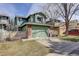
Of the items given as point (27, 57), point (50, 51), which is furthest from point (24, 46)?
point (50, 51)

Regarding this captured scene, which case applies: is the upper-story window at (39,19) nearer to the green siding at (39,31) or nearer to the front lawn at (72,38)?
the green siding at (39,31)

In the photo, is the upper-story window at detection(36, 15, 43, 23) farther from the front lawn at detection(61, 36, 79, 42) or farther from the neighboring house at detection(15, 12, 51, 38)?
the front lawn at detection(61, 36, 79, 42)

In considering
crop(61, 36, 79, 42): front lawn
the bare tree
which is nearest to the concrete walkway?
crop(61, 36, 79, 42): front lawn

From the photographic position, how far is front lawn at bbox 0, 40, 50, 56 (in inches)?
81.8

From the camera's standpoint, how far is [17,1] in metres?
2.10

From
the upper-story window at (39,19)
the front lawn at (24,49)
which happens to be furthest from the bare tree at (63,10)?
the front lawn at (24,49)

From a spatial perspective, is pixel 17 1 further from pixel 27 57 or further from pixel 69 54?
pixel 69 54

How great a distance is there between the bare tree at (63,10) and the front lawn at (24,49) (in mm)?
352

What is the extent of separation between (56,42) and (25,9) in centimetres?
49

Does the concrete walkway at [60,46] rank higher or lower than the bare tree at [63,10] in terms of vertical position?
lower

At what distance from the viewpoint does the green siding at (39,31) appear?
2.09 meters

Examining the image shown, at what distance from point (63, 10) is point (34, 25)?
14.0 inches

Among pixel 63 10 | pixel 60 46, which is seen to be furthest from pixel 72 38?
pixel 63 10

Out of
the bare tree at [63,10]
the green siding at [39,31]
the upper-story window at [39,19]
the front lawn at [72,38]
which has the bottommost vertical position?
the front lawn at [72,38]
